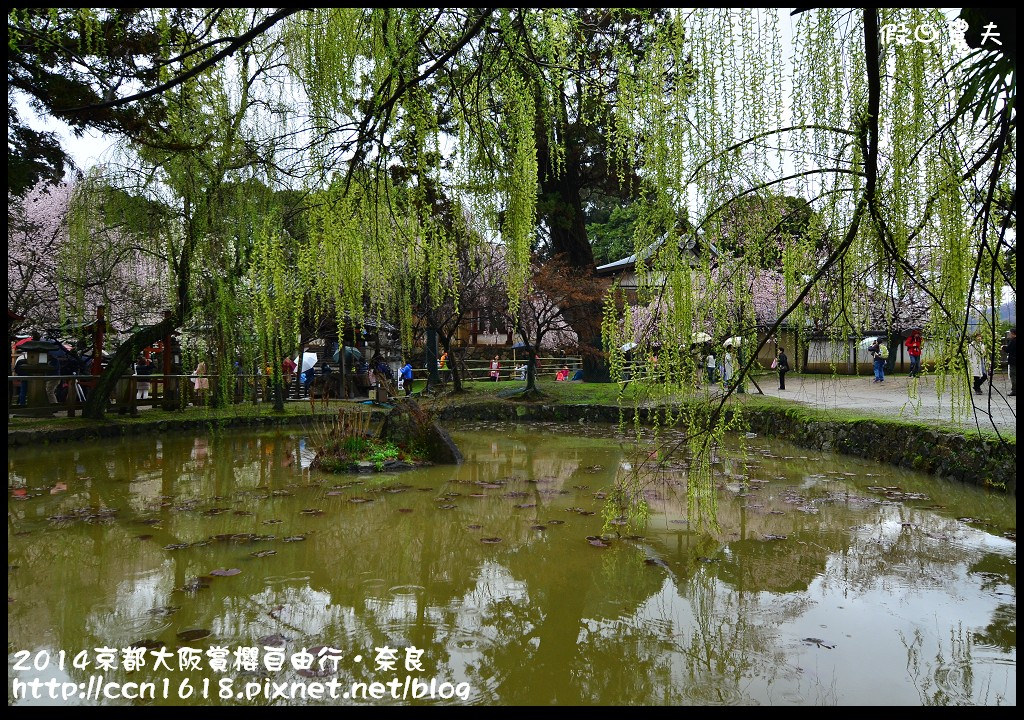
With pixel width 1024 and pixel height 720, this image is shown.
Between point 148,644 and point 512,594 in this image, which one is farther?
point 512,594

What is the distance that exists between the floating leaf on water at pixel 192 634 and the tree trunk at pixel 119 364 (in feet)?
25.5

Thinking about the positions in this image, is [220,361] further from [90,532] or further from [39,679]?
[39,679]

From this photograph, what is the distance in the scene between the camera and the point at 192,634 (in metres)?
3.07

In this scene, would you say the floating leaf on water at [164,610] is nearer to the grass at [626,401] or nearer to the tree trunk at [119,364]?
the grass at [626,401]

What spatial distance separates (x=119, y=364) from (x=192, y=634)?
29.0 ft

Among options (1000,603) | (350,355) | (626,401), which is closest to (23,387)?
(350,355)

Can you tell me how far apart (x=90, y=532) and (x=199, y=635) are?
2.54m

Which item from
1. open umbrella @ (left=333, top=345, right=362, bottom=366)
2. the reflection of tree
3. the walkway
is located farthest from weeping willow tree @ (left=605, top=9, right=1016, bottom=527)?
open umbrella @ (left=333, top=345, right=362, bottom=366)

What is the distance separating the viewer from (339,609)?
11.2 feet

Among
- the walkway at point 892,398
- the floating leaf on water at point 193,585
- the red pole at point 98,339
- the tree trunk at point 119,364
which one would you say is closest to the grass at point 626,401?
the walkway at point 892,398

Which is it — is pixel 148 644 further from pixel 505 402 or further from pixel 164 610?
pixel 505 402

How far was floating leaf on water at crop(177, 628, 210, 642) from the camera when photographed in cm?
303

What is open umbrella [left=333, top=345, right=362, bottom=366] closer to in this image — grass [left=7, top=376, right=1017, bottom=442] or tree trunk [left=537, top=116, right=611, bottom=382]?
grass [left=7, top=376, right=1017, bottom=442]
